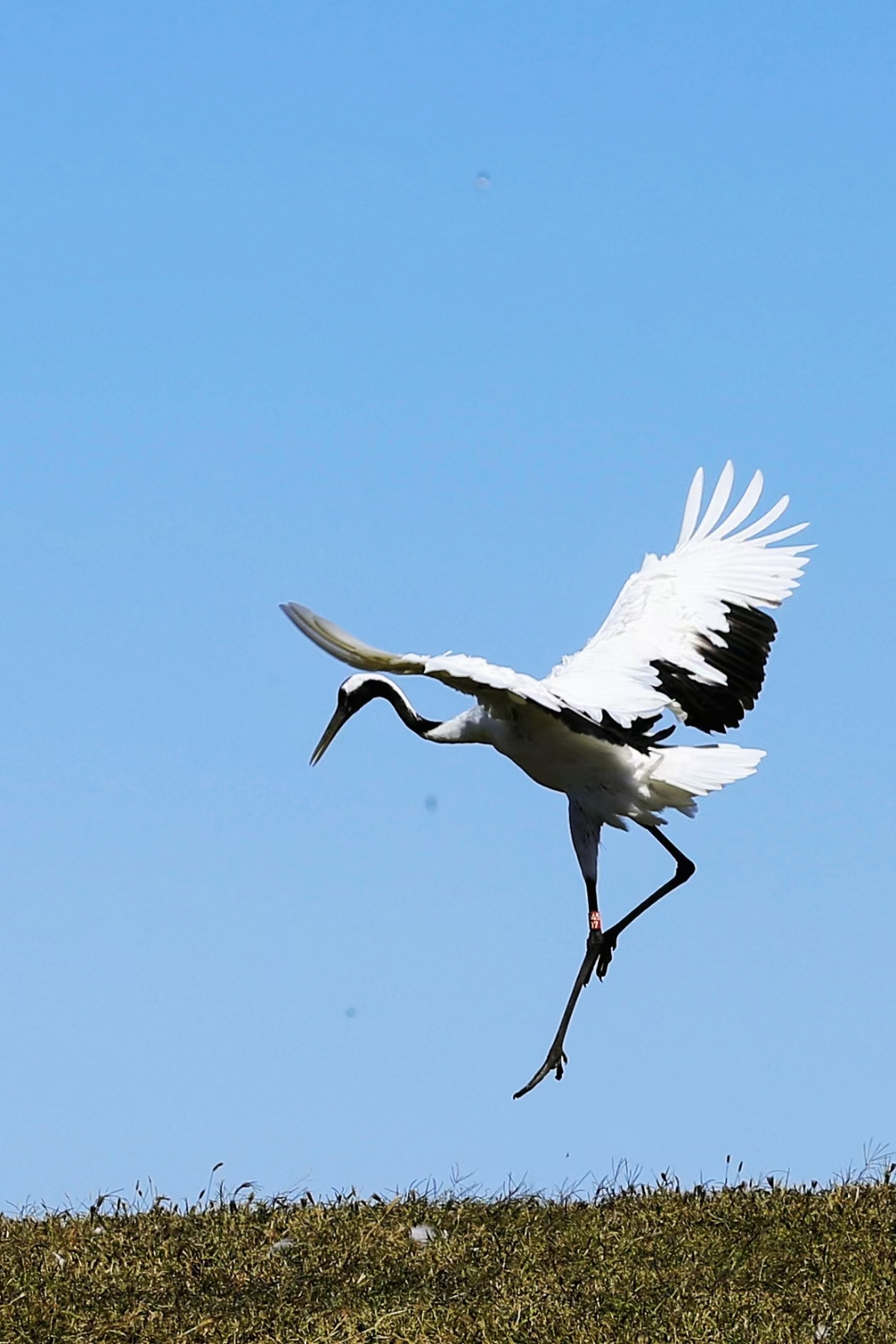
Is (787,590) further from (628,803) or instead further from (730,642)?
(628,803)

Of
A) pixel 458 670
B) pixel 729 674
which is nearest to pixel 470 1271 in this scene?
pixel 458 670

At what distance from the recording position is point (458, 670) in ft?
26.4

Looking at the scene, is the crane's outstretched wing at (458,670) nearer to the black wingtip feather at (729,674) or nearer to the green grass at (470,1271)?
the black wingtip feather at (729,674)

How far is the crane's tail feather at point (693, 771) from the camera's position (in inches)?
362

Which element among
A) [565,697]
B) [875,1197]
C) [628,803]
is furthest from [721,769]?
[875,1197]

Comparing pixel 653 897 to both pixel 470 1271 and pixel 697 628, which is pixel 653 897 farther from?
pixel 470 1271

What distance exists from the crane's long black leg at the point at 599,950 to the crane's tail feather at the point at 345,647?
2.11 meters

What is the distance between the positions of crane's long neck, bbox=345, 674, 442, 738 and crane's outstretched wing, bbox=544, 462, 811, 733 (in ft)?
2.67

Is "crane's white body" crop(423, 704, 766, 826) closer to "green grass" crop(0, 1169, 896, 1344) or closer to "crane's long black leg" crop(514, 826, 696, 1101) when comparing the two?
"crane's long black leg" crop(514, 826, 696, 1101)

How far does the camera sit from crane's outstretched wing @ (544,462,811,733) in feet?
29.0

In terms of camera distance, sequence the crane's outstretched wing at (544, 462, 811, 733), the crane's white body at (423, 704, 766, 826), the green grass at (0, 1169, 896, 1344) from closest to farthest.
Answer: the green grass at (0, 1169, 896, 1344) → the crane's outstretched wing at (544, 462, 811, 733) → the crane's white body at (423, 704, 766, 826)

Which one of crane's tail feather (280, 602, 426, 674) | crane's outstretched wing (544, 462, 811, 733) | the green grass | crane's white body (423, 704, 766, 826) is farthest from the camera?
crane's white body (423, 704, 766, 826)

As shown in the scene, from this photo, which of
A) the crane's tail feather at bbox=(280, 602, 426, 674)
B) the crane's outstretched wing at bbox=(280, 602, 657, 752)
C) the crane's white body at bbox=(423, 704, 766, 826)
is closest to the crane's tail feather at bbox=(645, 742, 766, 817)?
the crane's white body at bbox=(423, 704, 766, 826)

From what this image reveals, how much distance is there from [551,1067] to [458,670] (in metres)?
2.39
